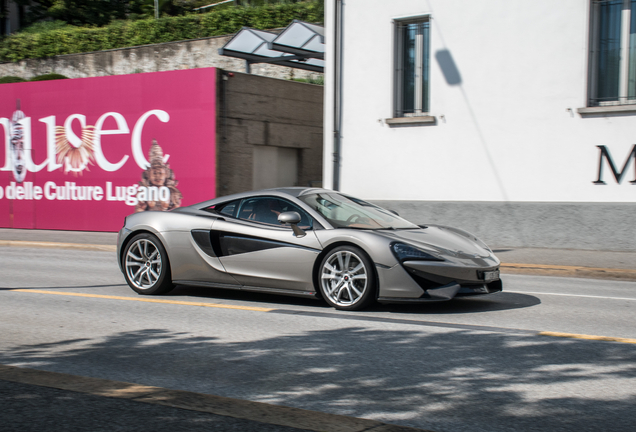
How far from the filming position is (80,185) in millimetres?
19438

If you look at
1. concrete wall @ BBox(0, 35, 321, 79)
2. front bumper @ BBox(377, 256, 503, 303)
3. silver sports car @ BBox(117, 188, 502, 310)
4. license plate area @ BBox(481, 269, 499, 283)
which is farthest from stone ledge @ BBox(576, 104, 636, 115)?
concrete wall @ BBox(0, 35, 321, 79)

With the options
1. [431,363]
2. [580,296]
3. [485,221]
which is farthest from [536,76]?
[431,363]

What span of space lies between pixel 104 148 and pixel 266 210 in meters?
12.5

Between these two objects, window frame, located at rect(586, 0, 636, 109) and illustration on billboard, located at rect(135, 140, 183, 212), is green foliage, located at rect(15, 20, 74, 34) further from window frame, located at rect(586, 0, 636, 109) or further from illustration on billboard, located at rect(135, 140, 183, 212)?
window frame, located at rect(586, 0, 636, 109)

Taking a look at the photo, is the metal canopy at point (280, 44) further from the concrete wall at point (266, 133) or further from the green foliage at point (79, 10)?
the green foliage at point (79, 10)

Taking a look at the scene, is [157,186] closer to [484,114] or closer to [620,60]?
[484,114]

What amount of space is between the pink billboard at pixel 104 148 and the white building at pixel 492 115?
379 cm

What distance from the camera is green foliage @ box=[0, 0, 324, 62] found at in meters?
29.9

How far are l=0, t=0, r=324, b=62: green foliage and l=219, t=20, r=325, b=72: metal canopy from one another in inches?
336

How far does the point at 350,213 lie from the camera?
309 inches

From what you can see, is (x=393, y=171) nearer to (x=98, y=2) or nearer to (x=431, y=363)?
(x=431, y=363)

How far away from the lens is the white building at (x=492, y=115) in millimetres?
13555

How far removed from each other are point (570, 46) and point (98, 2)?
3914 centimetres

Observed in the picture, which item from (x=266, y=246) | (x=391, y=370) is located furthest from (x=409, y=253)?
(x=391, y=370)
